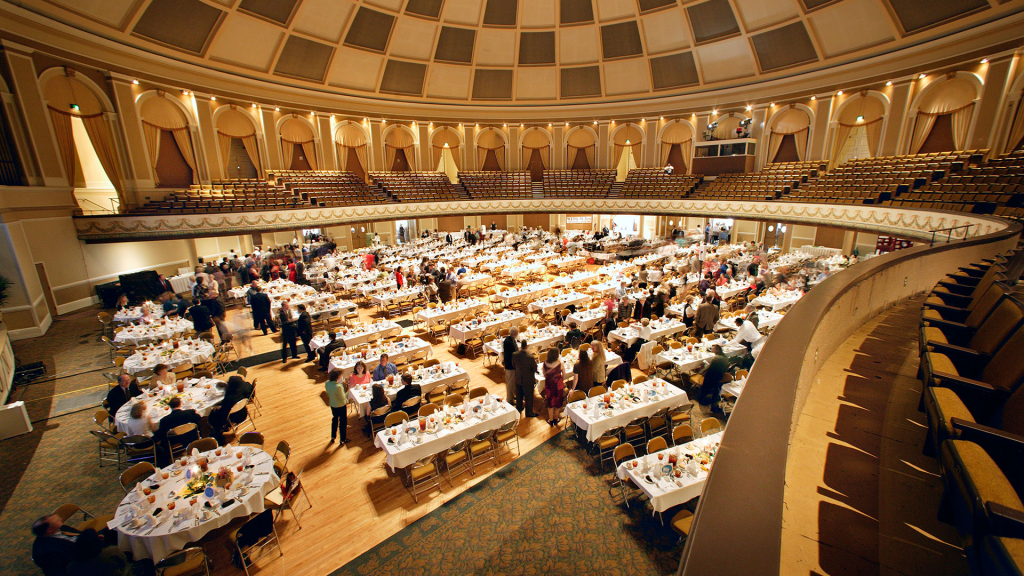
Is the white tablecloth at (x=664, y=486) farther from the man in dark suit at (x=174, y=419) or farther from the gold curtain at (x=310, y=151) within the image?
the gold curtain at (x=310, y=151)

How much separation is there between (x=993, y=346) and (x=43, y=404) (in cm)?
1480

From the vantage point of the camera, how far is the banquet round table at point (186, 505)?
4.69 meters

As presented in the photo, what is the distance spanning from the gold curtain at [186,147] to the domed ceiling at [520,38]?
336cm

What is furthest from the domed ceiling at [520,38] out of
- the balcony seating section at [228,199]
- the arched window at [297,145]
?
the balcony seating section at [228,199]

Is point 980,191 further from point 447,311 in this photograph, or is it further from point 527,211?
point 527,211

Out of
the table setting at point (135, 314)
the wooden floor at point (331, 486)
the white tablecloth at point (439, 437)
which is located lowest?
the wooden floor at point (331, 486)

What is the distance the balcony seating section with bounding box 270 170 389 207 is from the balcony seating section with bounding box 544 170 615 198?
38.4ft

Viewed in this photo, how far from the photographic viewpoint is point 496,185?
30328 mm

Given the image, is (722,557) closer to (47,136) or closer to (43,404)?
(43,404)

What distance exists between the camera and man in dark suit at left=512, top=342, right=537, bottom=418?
7.49 metres

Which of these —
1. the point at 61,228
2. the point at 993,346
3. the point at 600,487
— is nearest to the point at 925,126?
the point at 993,346

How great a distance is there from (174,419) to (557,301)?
9288 millimetres

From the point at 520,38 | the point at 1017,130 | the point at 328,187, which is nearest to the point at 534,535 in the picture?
the point at 1017,130

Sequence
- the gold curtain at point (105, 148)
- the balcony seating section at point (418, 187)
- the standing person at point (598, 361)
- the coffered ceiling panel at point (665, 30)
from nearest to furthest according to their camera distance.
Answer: the standing person at point (598, 361) → the gold curtain at point (105, 148) → the coffered ceiling panel at point (665, 30) → the balcony seating section at point (418, 187)
